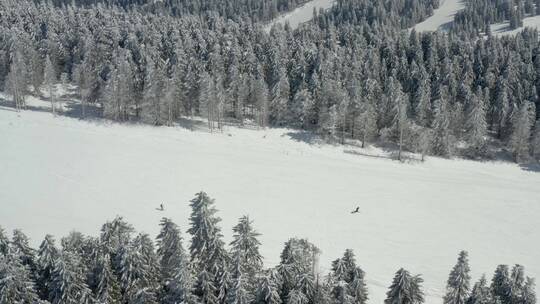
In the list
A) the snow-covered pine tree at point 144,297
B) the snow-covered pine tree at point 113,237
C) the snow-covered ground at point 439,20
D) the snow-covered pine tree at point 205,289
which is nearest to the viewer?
the snow-covered pine tree at point 144,297

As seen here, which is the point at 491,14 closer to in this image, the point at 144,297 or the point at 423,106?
the point at 423,106

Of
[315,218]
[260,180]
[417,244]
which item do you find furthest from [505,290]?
[260,180]

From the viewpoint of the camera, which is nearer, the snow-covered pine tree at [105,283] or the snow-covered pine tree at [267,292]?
the snow-covered pine tree at [267,292]

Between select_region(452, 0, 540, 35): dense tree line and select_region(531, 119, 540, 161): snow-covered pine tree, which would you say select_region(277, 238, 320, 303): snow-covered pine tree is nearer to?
select_region(531, 119, 540, 161): snow-covered pine tree

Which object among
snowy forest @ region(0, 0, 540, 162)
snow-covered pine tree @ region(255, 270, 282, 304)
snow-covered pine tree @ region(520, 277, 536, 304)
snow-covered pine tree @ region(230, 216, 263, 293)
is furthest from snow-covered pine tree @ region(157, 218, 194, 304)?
snowy forest @ region(0, 0, 540, 162)

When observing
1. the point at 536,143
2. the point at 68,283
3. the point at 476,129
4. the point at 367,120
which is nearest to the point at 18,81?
the point at 367,120

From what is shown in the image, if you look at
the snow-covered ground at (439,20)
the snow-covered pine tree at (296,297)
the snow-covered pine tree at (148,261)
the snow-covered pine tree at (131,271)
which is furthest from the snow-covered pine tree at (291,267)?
the snow-covered ground at (439,20)

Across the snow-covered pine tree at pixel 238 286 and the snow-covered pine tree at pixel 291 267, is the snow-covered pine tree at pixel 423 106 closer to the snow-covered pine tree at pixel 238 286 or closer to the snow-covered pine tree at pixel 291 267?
the snow-covered pine tree at pixel 291 267
